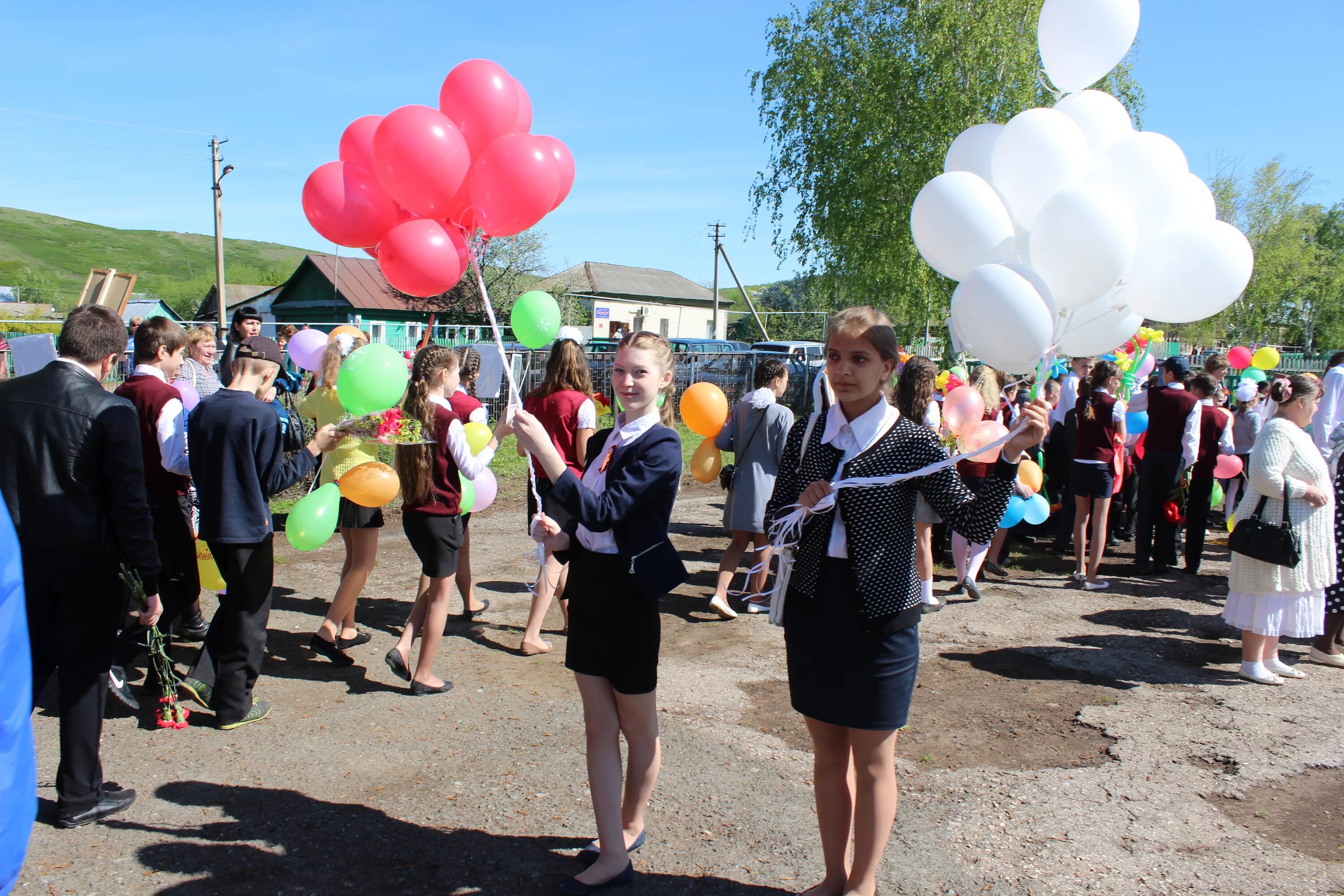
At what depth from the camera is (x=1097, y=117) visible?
3227mm

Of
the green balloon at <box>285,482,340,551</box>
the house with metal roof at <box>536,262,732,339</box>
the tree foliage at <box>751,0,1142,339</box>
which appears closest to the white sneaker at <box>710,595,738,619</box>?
the green balloon at <box>285,482,340,551</box>

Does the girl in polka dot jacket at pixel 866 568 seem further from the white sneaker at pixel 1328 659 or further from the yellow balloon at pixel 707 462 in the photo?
the white sneaker at pixel 1328 659

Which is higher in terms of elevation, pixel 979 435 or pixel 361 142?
pixel 361 142

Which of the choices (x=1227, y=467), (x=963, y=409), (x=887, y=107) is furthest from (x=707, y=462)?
(x=887, y=107)

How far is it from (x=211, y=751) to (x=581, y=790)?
179 cm

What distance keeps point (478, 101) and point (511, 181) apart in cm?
43

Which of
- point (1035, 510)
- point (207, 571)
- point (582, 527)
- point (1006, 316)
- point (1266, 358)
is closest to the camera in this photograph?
point (1006, 316)

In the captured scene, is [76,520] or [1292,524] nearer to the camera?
[76,520]

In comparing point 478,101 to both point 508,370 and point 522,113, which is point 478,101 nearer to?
point 522,113

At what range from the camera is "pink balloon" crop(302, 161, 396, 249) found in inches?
147

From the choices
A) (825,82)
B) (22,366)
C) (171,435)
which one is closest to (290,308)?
(825,82)

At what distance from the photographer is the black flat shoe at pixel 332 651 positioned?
500cm

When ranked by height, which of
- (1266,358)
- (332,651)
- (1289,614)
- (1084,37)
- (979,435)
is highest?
(1084,37)

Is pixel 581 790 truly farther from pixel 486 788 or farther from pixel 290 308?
pixel 290 308
